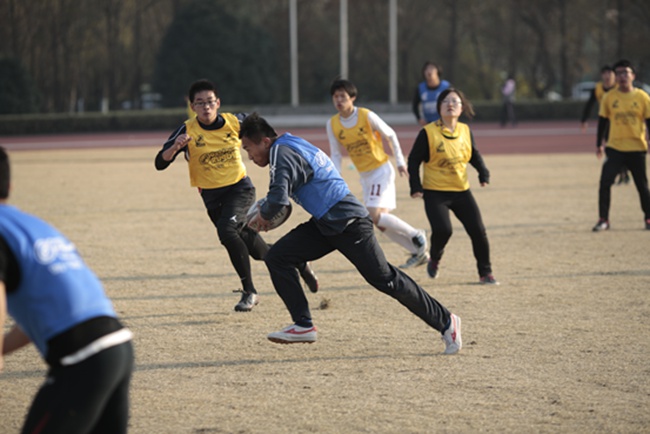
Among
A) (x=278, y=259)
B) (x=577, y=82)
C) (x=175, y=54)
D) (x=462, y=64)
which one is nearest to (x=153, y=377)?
(x=278, y=259)

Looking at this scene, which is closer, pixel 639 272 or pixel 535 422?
pixel 535 422

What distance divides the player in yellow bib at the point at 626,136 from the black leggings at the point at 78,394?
10.2 meters

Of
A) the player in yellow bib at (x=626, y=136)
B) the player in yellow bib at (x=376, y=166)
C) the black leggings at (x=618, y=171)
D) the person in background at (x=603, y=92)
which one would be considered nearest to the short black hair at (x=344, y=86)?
the player in yellow bib at (x=376, y=166)

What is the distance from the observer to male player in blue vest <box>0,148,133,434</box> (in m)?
3.44

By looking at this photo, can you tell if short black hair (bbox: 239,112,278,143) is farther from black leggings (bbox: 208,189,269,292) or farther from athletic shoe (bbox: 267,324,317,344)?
black leggings (bbox: 208,189,269,292)

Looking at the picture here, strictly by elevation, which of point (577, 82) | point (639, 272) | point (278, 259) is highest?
point (278, 259)

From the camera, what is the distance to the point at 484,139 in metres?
33.4

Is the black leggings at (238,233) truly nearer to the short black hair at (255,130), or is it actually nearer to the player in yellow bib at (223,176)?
the player in yellow bib at (223,176)

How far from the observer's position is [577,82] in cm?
6938

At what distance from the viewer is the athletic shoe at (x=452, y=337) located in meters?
6.81

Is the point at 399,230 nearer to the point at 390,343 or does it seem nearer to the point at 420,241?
the point at 420,241

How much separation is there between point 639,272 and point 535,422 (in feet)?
17.0

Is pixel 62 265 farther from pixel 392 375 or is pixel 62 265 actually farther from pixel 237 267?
pixel 237 267

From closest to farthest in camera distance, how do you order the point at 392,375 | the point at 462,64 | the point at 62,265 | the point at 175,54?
1. the point at 62,265
2. the point at 392,375
3. the point at 175,54
4. the point at 462,64
